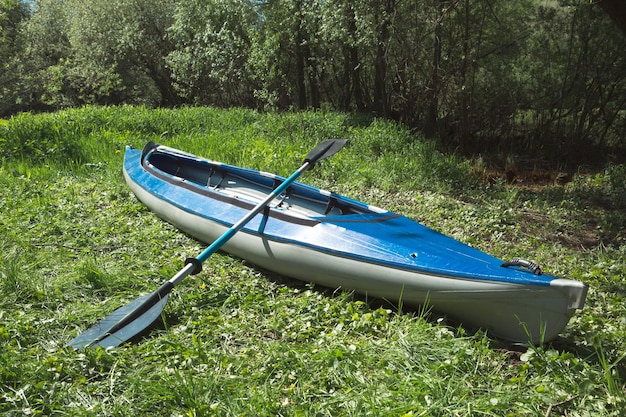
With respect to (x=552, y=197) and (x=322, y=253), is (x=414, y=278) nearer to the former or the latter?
(x=322, y=253)

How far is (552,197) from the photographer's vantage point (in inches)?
210

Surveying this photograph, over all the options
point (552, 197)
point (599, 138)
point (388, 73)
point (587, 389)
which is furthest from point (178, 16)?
point (587, 389)

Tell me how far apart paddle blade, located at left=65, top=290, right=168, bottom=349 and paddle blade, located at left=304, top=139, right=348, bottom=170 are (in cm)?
191

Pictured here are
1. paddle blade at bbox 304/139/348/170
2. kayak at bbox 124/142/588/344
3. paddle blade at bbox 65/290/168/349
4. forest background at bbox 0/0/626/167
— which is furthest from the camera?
forest background at bbox 0/0/626/167

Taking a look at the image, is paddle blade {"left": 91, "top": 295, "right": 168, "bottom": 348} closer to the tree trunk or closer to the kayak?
the kayak

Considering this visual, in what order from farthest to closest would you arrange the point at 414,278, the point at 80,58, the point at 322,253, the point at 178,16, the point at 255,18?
the point at 80,58 < the point at 178,16 < the point at 255,18 < the point at 322,253 < the point at 414,278

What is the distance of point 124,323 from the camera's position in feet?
8.98

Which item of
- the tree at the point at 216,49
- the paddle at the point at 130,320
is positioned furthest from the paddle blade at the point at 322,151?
the tree at the point at 216,49

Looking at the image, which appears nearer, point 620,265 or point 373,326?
point 373,326

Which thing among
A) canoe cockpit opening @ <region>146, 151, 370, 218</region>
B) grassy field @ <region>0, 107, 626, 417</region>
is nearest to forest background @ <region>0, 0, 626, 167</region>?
grassy field @ <region>0, 107, 626, 417</region>

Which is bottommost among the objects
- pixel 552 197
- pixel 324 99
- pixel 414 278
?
pixel 324 99

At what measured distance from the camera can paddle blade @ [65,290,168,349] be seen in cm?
260

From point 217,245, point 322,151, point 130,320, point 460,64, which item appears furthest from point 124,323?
point 460,64

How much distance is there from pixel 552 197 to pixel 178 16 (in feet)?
43.1
